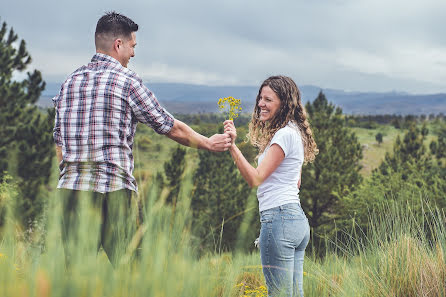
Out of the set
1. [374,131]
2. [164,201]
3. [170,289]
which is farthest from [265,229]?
[374,131]

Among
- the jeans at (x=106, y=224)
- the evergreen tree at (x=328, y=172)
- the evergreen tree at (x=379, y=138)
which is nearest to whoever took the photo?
the jeans at (x=106, y=224)

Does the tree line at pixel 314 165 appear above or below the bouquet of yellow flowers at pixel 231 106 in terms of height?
below

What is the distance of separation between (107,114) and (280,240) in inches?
53.2

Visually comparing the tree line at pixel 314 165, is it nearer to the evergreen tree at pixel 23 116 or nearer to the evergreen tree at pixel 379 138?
the evergreen tree at pixel 23 116

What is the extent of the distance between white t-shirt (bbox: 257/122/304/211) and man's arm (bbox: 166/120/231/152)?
0.39m

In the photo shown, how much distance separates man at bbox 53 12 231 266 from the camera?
2701 millimetres

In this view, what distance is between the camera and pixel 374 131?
109 meters

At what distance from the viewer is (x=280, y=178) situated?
288 centimetres

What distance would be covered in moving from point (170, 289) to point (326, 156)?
31.0 m

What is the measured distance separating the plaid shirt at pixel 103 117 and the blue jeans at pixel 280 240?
894mm

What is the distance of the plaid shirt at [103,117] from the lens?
271cm

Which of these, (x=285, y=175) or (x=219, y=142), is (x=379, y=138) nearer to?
(x=219, y=142)

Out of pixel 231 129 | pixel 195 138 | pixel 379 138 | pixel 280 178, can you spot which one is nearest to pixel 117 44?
pixel 195 138

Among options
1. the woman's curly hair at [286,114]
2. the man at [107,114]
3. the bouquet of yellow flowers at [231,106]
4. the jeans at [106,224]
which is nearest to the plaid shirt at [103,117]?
the man at [107,114]
